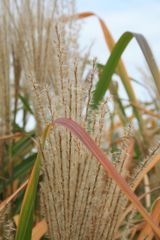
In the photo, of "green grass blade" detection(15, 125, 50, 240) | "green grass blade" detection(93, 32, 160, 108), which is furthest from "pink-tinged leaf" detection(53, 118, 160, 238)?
"green grass blade" detection(93, 32, 160, 108)

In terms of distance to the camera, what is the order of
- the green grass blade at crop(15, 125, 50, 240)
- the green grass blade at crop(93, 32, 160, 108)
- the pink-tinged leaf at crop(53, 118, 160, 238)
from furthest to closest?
the green grass blade at crop(93, 32, 160, 108) < the green grass blade at crop(15, 125, 50, 240) < the pink-tinged leaf at crop(53, 118, 160, 238)

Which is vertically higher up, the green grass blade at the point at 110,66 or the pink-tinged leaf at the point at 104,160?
the green grass blade at the point at 110,66

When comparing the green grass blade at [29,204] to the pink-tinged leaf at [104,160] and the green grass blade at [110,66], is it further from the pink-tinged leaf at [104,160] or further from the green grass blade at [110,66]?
the green grass blade at [110,66]

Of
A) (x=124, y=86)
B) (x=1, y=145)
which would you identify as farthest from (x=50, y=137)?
(x=124, y=86)

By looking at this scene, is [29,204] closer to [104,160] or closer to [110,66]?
[104,160]

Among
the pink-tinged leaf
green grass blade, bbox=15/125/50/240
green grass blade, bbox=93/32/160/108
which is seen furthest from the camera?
green grass blade, bbox=93/32/160/108

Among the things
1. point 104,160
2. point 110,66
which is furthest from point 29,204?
point 110,66

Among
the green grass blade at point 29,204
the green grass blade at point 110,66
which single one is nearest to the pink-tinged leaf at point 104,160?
the green grass blade at point 29,204

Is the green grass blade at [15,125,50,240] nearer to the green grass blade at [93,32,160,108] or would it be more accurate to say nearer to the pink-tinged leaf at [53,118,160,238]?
the pink-tinged leaf at [53,118,160,238]

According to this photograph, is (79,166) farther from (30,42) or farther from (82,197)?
(30,42)
